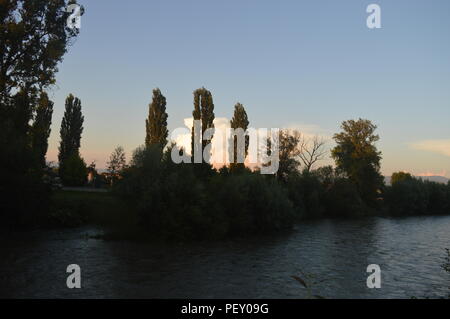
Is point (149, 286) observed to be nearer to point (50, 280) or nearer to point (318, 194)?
point (50, 280)

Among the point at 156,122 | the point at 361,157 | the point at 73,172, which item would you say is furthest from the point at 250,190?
the point at 361,157

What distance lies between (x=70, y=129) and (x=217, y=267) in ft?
172

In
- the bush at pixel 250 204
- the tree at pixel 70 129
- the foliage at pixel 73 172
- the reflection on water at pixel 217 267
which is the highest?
the tree at pixel 70 129

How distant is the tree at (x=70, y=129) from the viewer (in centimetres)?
6462

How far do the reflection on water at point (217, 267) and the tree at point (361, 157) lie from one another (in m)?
33.3

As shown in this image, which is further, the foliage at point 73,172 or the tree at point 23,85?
the foliage at point 73,172

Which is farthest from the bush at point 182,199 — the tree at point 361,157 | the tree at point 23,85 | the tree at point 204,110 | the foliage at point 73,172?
the tree at point 361,157

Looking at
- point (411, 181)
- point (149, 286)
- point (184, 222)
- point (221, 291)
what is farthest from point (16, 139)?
point (411, 181)

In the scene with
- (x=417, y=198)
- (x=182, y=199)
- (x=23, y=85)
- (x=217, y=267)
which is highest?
(x=23, y=85)

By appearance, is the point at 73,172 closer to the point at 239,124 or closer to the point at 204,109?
the point at 204,109

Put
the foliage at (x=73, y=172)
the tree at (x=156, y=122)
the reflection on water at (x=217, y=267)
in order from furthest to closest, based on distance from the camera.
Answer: the tree at (x=156, y=122) → the foliage at (x=73, y=172) → the reflection on water at (x=217, y=267)

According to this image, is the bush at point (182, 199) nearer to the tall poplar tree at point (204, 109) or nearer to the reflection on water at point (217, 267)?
the reflection on water at point (217, 267)

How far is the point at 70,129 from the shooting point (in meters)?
65.5

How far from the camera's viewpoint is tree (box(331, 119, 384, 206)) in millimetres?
65938
